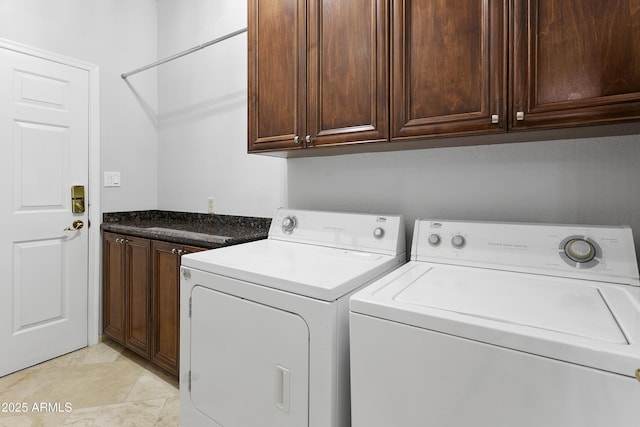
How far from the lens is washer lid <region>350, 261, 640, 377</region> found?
70 centimetres

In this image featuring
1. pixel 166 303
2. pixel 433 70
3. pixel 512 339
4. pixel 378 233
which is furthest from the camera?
pixel 166 303

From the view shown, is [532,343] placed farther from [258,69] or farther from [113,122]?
[113,122]

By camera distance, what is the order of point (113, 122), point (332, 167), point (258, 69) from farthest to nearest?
1. point (113, 122)
2. point (332, 167)
3. point (258, 69)

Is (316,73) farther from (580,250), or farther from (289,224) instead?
(580,250)

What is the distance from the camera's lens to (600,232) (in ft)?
3.75

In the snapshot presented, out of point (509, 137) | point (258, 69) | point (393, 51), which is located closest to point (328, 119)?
point (393, 51)

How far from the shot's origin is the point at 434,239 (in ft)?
4.65

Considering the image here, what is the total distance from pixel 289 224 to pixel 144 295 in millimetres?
1109

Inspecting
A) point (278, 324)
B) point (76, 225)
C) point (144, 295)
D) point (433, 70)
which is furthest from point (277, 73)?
point (76, 225)

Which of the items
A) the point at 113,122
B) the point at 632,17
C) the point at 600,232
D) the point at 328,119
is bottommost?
the point at 600,232

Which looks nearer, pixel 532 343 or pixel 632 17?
pixel 532 343

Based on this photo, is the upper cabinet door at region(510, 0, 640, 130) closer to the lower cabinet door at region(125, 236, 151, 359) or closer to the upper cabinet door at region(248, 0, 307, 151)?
the upper cabinet door at region(248, 0, 307, 151)

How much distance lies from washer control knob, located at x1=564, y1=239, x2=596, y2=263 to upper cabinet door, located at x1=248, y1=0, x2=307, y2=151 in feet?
3.86

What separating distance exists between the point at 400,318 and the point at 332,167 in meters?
1.21
